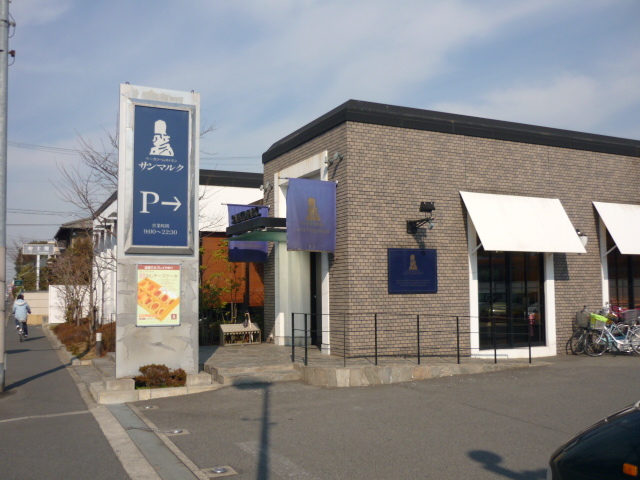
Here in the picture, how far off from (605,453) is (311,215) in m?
10.0

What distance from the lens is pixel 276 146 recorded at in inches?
675

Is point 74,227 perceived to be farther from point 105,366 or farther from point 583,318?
point 583,318

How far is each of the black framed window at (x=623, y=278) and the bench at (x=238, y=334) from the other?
32.3 feet

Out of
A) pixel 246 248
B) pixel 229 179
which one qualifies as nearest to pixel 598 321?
pixel 246 248

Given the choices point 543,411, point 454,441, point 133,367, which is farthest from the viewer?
point 133,367

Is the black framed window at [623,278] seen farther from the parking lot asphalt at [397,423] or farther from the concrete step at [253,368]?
the concrete step at [253,368]

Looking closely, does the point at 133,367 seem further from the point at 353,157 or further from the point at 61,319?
the point at 61,319

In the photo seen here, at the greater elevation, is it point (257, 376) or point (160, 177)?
point (160, 177)

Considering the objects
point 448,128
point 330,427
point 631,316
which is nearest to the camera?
point 330,427

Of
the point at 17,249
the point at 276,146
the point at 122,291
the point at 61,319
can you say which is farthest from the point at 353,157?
the point at 17,249

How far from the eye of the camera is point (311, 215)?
13250 millimetres

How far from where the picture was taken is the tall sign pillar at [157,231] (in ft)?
37.3

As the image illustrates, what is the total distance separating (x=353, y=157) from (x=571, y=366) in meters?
6.66

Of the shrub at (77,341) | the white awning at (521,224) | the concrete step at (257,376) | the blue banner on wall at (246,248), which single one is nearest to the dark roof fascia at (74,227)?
the shrub at (77,341)
